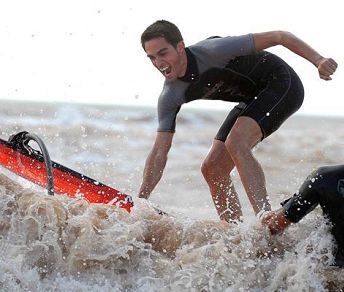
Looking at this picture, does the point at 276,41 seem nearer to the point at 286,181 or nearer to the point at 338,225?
the point at 338,225

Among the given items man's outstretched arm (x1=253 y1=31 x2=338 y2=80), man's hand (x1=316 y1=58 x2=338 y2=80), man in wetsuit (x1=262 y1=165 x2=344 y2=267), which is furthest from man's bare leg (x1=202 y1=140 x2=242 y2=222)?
man in wetsuit (x1=262 y1=165 x2=344 y2=267)

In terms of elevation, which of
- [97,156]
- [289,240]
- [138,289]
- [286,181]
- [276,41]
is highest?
[276,41]

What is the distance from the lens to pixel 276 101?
198 inches

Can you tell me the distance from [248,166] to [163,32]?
3.29 ft

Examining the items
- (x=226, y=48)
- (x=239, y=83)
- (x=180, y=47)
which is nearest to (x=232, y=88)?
(x=239, y=83)

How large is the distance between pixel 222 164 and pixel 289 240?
56.6 inches

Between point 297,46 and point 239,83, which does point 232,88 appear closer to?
point 239,83

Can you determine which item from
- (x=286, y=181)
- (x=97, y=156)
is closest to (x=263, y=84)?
(x=286, y=181)

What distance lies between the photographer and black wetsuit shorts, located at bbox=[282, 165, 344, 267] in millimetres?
3629

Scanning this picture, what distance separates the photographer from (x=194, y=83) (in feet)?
16.5

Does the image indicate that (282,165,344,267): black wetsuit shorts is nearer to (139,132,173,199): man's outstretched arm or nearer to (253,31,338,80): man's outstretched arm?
(253,31,338,80): man's outstretched arm

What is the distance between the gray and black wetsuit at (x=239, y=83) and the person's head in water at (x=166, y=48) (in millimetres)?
67

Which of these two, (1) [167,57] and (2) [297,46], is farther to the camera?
(1) [167,57]

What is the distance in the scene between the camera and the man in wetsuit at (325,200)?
143 inches
